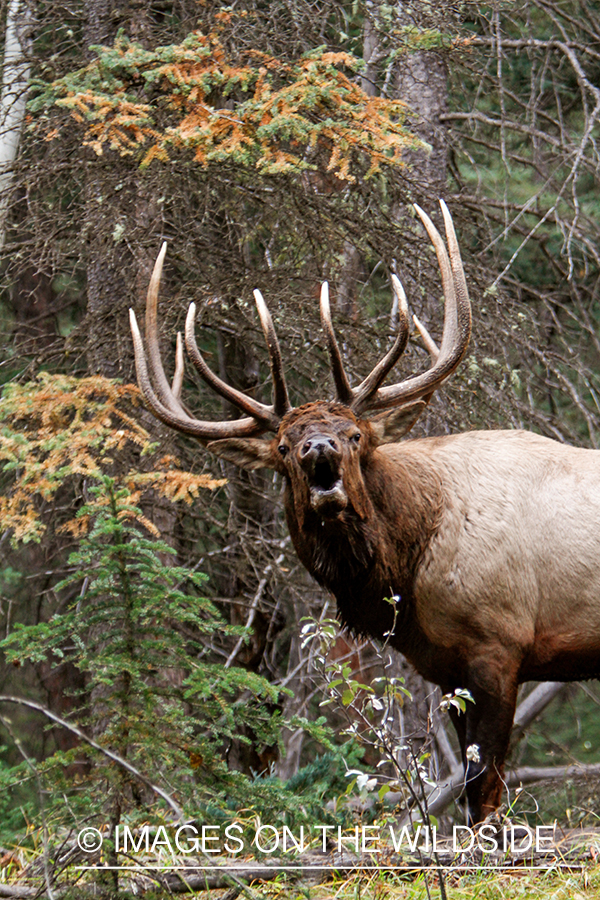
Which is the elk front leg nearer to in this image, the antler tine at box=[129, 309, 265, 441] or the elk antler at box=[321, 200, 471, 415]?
the elk antler at box=[321, 200, 471, 415]

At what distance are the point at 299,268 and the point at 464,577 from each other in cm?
286

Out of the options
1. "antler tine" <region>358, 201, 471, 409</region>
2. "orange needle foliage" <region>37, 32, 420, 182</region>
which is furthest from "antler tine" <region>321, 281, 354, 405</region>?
"orange needle foliage" <region>37, 32, 420, 182</region>

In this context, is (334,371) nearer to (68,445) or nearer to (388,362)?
(388,362)

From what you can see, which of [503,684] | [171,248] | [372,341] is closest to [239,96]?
[171,248]

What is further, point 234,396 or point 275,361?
point 234,396

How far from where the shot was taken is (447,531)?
5.08 metres

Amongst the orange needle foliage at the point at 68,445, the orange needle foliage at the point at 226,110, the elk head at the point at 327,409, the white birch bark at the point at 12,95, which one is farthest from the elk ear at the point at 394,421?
the white birch bark at the point at 12,95

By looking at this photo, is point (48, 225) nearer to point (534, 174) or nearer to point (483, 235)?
point (483, 235)

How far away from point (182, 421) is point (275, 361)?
74 centimetres

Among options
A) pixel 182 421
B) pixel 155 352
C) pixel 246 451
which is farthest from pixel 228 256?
pixel 246 451

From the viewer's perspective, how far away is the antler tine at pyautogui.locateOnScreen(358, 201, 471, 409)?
5.23 meters

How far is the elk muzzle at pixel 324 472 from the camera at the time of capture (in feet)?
14.8

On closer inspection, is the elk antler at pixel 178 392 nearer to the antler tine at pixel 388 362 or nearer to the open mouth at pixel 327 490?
the antler tine at pixel 388 362

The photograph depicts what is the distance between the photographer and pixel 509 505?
5098 mm
